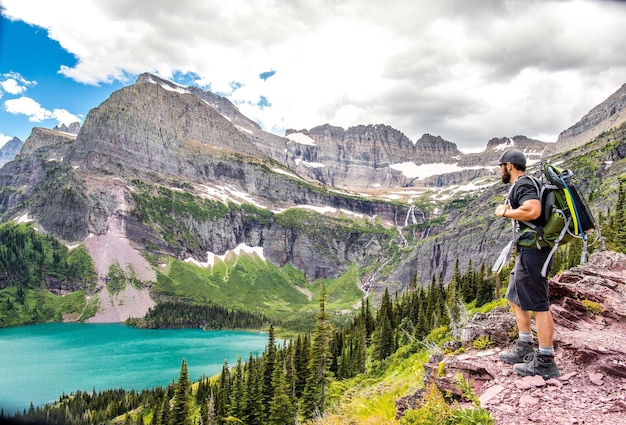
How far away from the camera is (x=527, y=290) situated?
24.4 feet

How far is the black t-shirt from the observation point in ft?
23.8

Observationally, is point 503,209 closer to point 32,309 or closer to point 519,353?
point 519,353

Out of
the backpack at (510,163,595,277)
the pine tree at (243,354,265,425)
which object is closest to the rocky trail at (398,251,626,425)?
the backpack at (510,163,595,277)

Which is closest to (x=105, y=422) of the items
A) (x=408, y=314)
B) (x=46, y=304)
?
(x=408, y=314)

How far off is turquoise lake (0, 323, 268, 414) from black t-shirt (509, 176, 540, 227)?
8971 cm

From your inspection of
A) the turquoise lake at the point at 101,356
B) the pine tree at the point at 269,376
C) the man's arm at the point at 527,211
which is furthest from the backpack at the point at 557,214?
the turquoise lake at the point at 101,356

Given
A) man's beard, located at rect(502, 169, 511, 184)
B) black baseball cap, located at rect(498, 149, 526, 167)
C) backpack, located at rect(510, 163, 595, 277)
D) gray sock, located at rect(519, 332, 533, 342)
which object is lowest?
gray sock, located at rect(519, 332, 533, 342)

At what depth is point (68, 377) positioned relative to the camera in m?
103

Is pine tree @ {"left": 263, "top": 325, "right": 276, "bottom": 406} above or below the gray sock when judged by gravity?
below

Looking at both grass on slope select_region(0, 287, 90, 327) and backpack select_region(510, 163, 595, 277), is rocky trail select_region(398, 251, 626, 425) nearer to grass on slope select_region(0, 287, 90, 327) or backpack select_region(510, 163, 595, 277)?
backpack select_region(510, 163, 595, 277)

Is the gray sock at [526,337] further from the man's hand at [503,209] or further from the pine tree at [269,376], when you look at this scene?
the pine tree at [269,376]

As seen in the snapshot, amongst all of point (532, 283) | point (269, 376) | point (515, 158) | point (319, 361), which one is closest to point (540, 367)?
point (532, 283)

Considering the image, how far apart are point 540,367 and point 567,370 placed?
27.4 inches

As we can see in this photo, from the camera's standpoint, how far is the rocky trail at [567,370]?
567 cm
